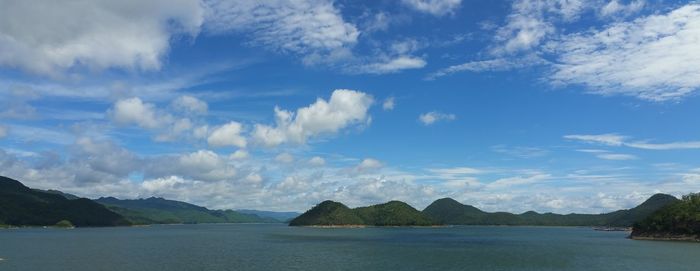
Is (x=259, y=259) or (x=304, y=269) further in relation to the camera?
(x=259, y=259)

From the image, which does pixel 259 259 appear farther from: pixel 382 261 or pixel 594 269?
pixel 594 269

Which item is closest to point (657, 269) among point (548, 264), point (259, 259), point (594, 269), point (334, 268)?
point (594, 269)

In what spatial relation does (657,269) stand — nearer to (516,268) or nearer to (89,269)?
(516,268)

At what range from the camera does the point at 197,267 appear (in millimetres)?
106062

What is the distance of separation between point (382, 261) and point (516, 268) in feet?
99.6

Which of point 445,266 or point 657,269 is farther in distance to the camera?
point 445,266

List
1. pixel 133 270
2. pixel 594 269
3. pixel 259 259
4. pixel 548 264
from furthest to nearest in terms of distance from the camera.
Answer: pixel 259 259 → pixel 548 264 → pixel 594 269 → pixel 133 270

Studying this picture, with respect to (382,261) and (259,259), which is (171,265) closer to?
(259,259)

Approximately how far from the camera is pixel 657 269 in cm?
10356

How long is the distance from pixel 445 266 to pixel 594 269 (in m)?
29.7

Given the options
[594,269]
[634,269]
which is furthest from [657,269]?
[594,269]

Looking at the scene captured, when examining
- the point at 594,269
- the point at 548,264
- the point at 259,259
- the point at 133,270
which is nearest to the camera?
the point at 133,270

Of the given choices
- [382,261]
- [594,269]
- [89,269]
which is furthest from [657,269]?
[89,269]

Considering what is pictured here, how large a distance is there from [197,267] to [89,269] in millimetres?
19840
